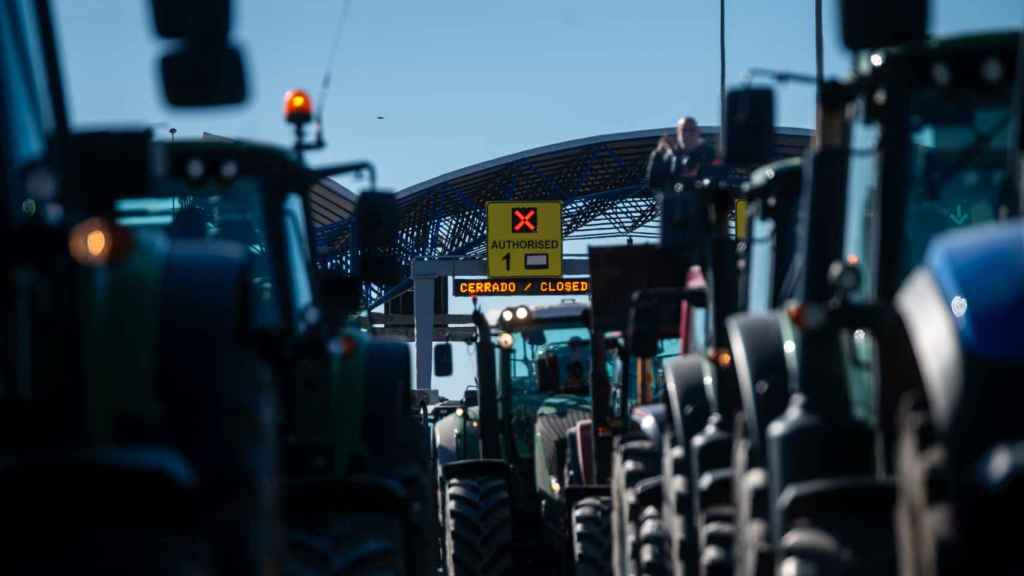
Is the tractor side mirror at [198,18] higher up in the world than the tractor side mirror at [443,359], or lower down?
higher up

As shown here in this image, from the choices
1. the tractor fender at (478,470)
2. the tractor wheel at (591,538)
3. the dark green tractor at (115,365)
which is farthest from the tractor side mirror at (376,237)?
the tractor fender at (478,470)

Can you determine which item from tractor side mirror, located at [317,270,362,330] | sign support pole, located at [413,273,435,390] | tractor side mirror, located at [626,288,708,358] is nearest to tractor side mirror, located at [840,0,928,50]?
tractor side mirror, located at [317,270,362,330]

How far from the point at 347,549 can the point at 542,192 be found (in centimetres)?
5359

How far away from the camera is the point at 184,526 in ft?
16.4

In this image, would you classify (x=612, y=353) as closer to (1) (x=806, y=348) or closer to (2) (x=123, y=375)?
(1) (x=806, y=348)

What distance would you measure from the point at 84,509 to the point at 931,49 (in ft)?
A: 12.1

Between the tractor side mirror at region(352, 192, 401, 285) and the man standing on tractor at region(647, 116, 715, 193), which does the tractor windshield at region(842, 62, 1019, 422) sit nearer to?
the tractor side mirror at region(352, 192, 401, 285)

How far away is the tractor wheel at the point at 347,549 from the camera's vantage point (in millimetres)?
7754

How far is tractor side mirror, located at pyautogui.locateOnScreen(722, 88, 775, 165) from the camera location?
745 centimetres

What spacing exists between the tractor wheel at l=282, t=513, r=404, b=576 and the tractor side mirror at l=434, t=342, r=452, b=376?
35.2 feet

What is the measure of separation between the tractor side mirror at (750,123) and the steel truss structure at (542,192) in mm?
44755

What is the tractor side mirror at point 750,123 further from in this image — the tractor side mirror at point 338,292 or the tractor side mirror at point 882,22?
the tractor side mirror at point 338,292

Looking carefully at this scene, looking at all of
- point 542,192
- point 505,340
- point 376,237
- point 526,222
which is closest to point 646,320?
point 376,237

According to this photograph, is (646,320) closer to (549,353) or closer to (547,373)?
(547,373)
